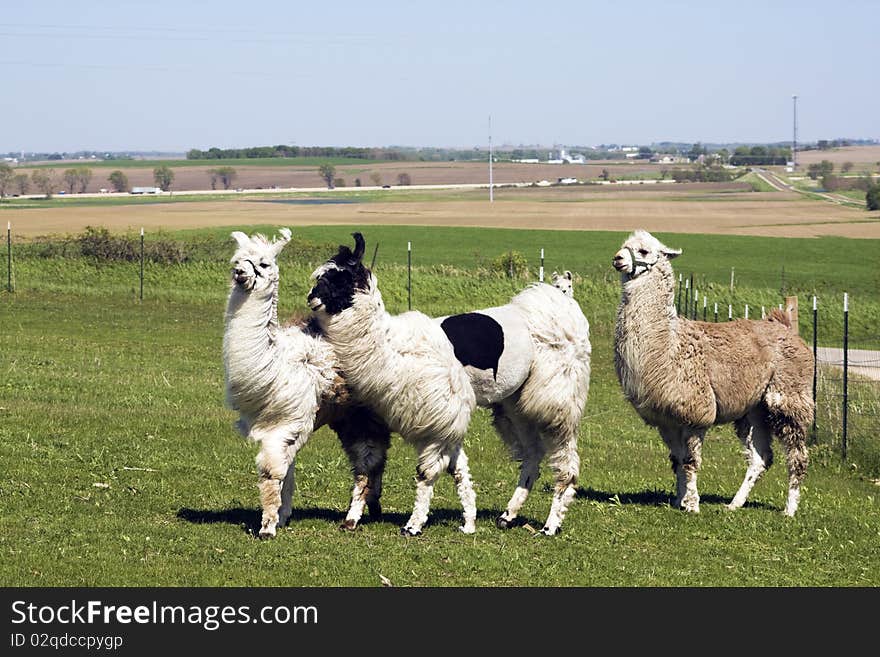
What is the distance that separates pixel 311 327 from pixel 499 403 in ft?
5.89

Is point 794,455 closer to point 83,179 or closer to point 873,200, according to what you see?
point 873,200

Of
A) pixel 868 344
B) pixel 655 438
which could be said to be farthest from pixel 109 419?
pixel 868 344

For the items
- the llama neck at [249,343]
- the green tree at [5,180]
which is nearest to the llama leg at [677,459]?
the llama neck at [249,343]

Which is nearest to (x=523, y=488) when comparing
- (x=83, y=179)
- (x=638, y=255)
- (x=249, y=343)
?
(x=638, y=255)

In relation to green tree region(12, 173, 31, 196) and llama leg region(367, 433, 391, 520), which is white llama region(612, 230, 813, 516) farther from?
green tree region(12, 173, 31, 196)

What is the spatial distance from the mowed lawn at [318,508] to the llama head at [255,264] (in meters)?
1.96

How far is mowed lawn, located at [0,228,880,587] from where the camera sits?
9.21m

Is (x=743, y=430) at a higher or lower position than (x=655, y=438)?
higher

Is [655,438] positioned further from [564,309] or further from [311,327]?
[311,327]

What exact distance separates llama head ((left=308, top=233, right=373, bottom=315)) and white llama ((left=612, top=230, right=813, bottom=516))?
9.34ft

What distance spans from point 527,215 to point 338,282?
93.8m

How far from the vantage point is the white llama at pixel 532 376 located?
1068 centimetres

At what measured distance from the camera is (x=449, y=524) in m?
11.0

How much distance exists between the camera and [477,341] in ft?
35.0
